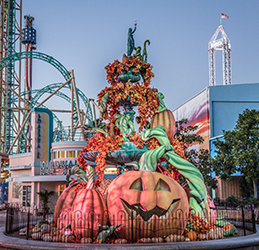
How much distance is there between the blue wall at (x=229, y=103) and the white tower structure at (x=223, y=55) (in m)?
18.4

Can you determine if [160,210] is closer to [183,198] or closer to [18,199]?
[183,198]

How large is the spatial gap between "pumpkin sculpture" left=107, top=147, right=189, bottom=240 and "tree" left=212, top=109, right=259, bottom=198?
14.5 m

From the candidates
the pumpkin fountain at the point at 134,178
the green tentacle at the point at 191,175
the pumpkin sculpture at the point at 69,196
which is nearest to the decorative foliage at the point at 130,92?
the pumpkin fountain at the point at 134,178

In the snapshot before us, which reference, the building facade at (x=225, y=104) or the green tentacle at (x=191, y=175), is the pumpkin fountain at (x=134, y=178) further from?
the building facade at (x=225, y=104)

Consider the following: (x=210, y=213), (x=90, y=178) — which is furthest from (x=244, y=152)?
(x=90, y=178)

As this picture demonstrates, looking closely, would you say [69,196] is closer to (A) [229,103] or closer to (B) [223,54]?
(A) [229,103]

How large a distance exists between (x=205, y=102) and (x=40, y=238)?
1406 inches

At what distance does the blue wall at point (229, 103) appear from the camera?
42.0 metres

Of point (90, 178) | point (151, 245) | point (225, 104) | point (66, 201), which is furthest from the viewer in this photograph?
point (225, 104)

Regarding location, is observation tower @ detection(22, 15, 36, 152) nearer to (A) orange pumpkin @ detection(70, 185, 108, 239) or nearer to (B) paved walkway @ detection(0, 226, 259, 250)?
(A) orange pumpkin @ detection(70, 185, 108, 239)

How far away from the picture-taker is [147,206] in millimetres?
10062

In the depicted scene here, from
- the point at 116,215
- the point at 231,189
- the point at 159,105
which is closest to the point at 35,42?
the point at 231,189

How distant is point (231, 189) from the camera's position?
36.2 m

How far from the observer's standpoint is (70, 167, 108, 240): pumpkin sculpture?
10430 mm
